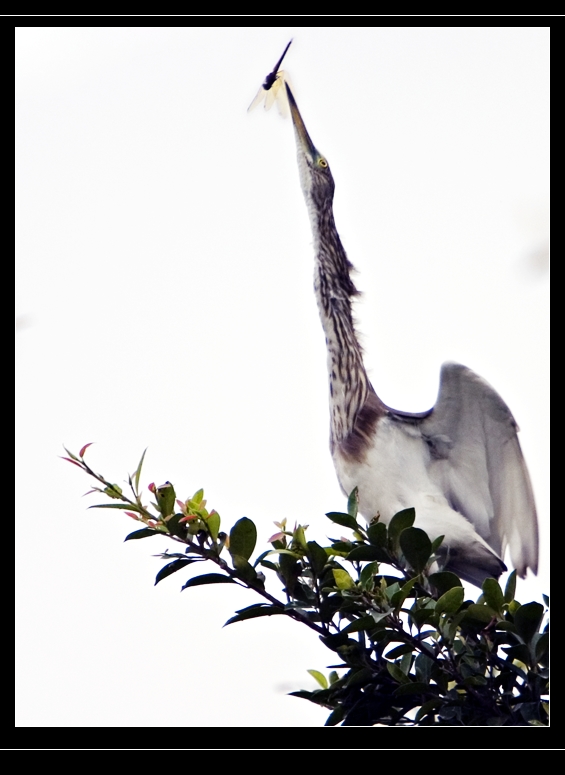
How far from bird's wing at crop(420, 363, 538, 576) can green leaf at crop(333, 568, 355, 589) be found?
856 mm

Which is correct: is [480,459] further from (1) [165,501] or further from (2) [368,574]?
(1) [165,501]

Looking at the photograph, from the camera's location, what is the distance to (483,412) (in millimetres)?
2488

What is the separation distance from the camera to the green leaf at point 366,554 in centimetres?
173

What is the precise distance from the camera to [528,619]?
1724 millimetres

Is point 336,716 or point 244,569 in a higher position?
point 244,569

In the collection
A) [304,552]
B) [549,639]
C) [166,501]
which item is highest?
[166,501]

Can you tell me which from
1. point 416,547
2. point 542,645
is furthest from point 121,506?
point 542,645

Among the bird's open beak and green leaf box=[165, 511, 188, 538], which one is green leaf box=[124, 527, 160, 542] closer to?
green leaf box=[165, 511, 188, 538]

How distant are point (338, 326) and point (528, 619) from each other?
1.17 metres

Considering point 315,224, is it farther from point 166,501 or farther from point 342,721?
point 342,721

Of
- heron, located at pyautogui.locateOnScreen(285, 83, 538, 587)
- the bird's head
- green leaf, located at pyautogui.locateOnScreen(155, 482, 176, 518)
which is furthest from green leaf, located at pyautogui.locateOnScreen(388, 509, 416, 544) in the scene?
the bird's head
